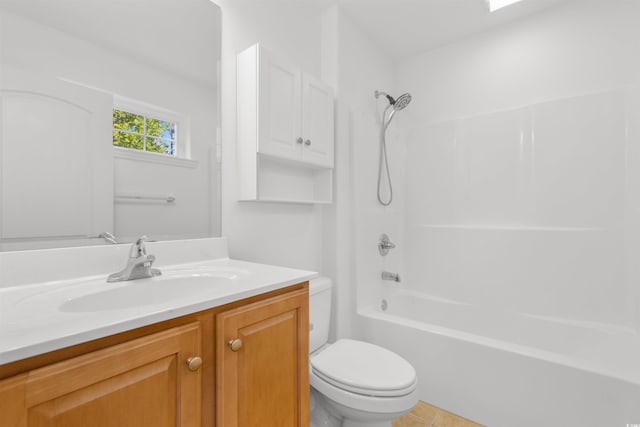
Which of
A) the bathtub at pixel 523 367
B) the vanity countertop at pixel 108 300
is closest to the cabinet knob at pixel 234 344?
the vanity countertop at pixel 108 300

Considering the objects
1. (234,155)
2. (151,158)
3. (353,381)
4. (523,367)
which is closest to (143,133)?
(151,158)

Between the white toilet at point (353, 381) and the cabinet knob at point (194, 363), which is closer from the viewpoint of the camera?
the cabinet knob at point (194, 363)

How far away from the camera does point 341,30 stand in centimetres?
194

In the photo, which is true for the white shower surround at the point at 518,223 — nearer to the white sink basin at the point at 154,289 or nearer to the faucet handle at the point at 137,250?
the white sink basin at the point at 154,289

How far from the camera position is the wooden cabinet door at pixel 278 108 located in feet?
4.45

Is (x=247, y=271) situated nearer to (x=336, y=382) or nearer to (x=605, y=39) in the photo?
(x=336, y=382)

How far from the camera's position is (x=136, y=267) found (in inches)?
36.8

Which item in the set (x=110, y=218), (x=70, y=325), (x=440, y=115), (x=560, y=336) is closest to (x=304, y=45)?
(x=440, y=115)

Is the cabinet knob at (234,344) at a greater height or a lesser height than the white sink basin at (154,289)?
lesser

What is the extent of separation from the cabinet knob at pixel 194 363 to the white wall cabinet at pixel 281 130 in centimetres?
79

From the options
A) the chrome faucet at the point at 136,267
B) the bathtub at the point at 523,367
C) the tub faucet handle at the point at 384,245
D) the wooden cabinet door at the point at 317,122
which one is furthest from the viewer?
the tub faucet handle at the point at 384,245

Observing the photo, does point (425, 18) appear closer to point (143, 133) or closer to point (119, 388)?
point (143, 133)

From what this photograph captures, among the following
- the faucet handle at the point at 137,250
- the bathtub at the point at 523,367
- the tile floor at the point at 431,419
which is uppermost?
the faucet handle at the point at 137,250

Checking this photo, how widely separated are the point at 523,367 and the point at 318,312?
101 centimetres
